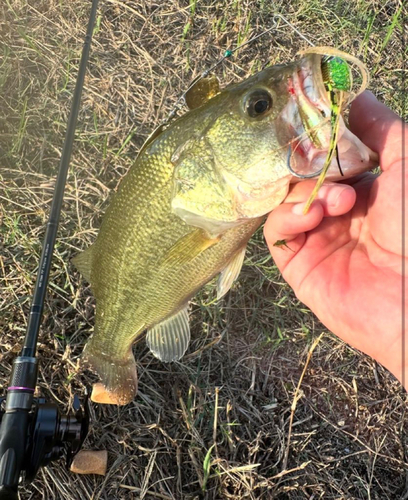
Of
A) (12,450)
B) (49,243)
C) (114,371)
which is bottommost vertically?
(114,371)

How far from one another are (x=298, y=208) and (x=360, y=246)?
→ 46 centimetres

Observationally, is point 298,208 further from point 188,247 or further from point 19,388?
point 19,388

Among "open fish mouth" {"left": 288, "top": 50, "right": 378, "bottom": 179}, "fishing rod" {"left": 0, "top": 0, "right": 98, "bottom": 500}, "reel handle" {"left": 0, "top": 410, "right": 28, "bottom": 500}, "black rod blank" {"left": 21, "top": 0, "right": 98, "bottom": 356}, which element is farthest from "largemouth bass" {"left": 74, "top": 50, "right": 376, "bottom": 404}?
"reel handle" {"left": 0, "top": 410, "right": 28, "bottom": 500}

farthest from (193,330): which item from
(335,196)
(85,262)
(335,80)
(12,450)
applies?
(335,80)

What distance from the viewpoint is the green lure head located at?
56.6 inches

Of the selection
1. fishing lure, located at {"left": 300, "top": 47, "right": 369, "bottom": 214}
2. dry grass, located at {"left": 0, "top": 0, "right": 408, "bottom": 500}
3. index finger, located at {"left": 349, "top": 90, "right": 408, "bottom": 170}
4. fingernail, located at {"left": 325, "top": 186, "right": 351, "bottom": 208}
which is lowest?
dry grass, located at {"left": 0, "top": 0, "right": 408, "bottom": 500}

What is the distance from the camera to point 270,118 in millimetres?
1567

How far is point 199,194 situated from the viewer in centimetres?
167

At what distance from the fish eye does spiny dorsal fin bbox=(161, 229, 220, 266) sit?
19.4 inches

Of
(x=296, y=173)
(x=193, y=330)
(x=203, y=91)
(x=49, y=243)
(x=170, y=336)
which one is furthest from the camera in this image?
(x=193, y=330)

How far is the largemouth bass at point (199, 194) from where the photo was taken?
153 cm

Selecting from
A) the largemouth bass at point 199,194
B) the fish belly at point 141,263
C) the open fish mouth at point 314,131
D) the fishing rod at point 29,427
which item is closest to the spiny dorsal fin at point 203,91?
the largemouth bass at point 199,194

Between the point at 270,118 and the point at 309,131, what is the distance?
159 millimetres

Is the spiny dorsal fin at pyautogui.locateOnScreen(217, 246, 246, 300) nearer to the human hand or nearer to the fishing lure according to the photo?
the human hand
